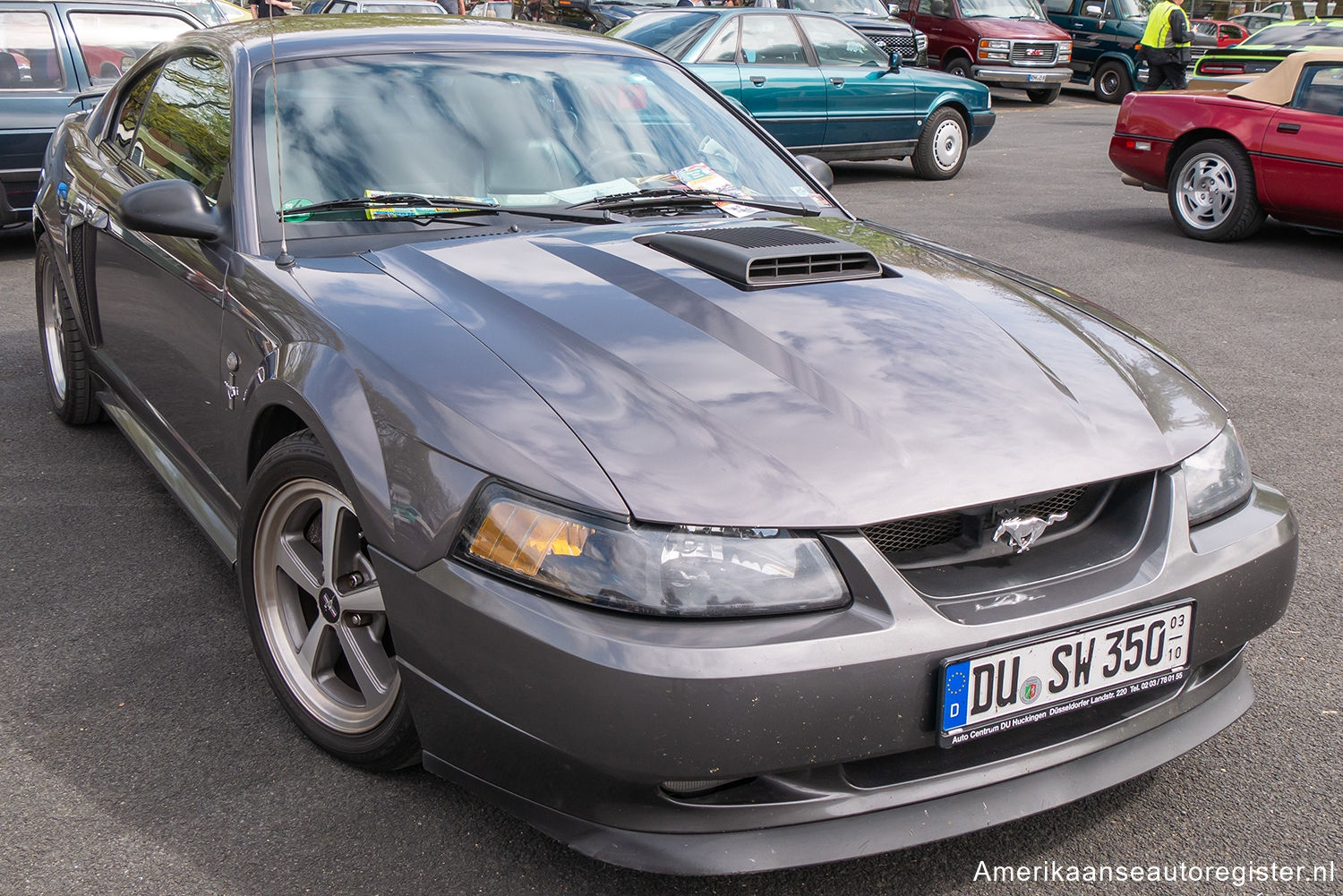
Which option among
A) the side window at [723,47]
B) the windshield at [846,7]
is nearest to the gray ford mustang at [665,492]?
the side window at [723,47]

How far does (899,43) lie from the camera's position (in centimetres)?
1452

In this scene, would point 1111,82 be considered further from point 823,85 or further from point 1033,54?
point 823,85

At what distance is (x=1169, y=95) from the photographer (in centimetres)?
884

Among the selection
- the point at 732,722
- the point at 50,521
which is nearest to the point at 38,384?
the point at 50,521

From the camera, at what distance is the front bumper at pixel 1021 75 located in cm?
1725

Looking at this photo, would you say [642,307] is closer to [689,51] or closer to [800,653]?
[800,653]

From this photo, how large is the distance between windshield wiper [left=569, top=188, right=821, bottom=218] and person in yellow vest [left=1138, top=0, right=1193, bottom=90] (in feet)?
47.2

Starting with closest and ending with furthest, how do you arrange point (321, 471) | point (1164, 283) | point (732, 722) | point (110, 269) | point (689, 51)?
1. point (732, 722)
2. point (321, 471)
3. point (110, 269)
4. point (1164, 283)
5. point (689, 51)

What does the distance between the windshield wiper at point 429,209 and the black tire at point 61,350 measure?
73.7 inches

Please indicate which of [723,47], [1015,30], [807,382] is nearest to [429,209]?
[807,382]

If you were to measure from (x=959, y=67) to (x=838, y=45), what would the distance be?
7.59 metres

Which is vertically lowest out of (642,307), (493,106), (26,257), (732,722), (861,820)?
(26,257)

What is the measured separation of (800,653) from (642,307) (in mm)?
905

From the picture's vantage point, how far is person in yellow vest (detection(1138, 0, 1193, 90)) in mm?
15750
